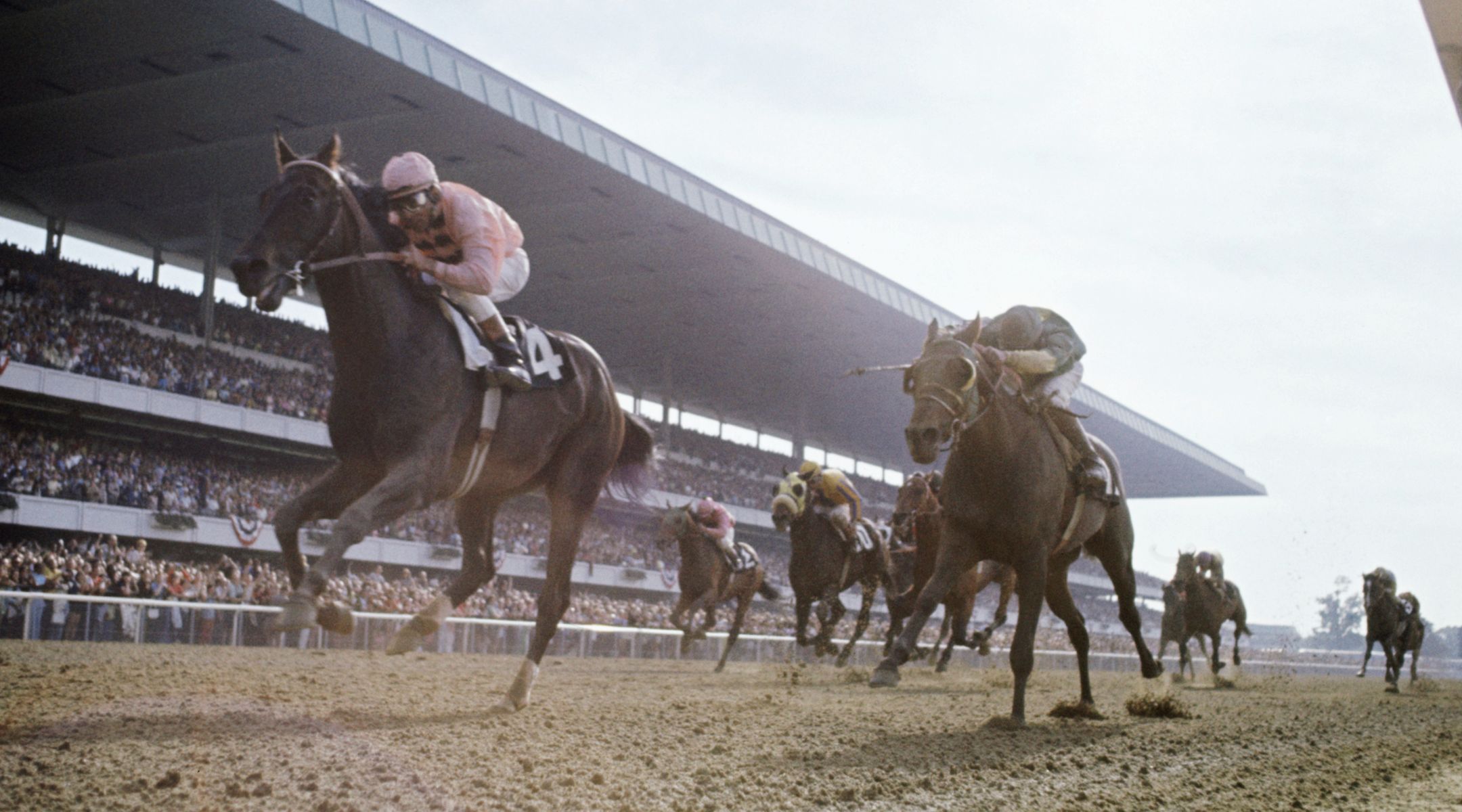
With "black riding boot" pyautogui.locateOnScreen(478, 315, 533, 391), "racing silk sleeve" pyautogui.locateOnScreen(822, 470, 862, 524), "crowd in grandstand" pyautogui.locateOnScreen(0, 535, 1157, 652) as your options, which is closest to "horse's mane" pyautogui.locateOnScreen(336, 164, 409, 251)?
"black riding boot" pyautogui.locateOnScreen(478, 315, 533, 391)

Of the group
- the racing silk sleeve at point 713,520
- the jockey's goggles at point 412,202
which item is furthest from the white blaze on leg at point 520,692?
the racing silk sleeve at point 713,520

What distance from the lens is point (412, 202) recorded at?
5.75m

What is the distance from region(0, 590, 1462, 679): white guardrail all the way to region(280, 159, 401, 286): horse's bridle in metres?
6.31

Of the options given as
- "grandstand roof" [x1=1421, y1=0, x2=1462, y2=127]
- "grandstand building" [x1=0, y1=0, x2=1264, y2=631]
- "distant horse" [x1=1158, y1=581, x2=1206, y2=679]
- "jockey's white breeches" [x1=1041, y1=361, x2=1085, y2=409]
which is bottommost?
"distant horse" [x1=1158, y1=581, x2=1206, y2=679]

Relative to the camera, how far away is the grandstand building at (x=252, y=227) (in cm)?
2125

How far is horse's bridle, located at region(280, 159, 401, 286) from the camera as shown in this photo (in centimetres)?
517

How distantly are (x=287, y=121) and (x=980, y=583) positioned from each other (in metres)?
16.8

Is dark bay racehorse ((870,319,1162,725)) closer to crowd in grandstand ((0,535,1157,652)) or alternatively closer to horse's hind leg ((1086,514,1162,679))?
horse's hind leg ((1086,514,1162,679))

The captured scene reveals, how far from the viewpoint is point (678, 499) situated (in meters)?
33.8

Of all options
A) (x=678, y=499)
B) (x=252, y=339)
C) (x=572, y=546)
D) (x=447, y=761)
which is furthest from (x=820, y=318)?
(x=447, y=761)

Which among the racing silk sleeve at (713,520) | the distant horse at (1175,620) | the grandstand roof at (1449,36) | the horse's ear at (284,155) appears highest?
the horse's ear at (284,155)

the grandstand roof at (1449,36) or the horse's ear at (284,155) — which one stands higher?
the horse's ear at (284,155)

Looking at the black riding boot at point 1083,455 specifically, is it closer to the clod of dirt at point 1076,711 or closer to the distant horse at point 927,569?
the clod of dirt at point 1076,711

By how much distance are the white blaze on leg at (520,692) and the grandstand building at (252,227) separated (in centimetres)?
991
